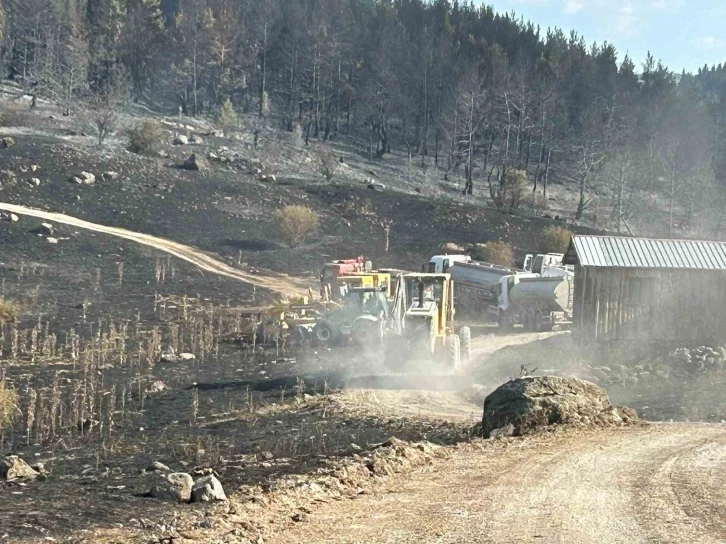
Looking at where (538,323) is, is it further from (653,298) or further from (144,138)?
(144,138)

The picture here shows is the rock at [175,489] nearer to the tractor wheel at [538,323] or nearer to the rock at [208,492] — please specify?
the rock at [208,492]

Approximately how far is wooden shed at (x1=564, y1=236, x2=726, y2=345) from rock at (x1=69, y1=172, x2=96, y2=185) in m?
35.2

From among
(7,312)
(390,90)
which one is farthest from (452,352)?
(390,90)

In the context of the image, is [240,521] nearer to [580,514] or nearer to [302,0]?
[580,514]

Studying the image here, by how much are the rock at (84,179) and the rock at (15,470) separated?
42395 mm

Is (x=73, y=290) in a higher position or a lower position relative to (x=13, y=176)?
lower

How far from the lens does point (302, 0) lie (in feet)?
392

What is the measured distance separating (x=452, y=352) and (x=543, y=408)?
26.5 ft

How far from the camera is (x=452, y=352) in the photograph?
24969mm

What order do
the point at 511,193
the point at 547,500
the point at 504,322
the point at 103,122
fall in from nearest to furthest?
the point at 547,500, the point at 504,322, the point at 103,122, the point at 511,193

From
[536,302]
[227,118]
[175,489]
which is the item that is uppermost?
[227,118]

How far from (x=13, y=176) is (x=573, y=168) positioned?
5592 cm

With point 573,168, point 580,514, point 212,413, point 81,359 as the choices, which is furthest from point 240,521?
point 573,168

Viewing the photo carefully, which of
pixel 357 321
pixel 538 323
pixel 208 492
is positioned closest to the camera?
pixel 208 492
